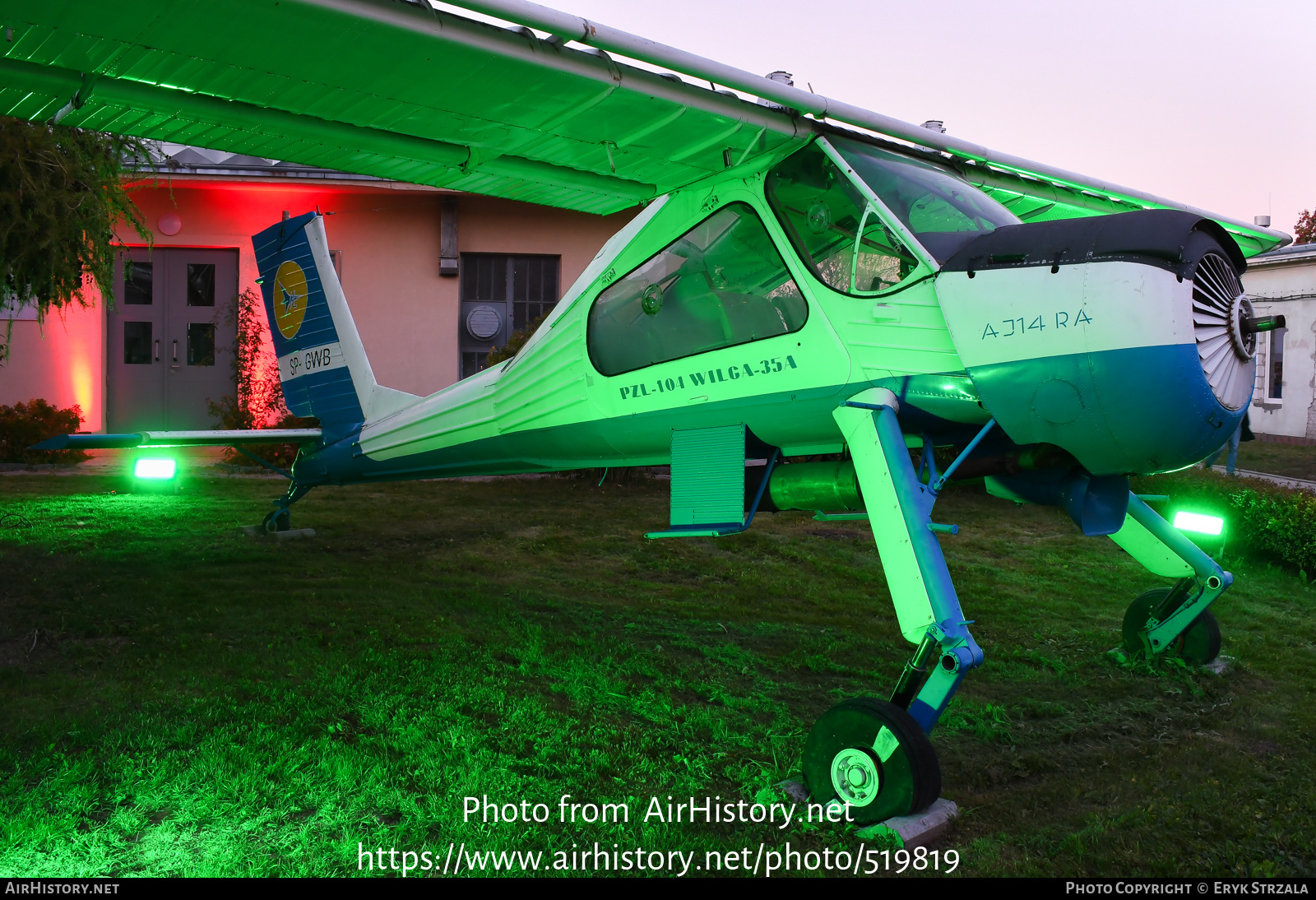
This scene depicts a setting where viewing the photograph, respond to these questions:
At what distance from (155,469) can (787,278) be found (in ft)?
16.4

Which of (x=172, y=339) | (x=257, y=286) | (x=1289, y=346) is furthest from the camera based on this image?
(x=1289, y=346)

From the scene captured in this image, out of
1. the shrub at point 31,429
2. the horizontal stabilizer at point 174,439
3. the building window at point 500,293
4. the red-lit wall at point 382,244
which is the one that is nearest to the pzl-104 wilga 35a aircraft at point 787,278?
the horizontal stabilizer at point 174,439

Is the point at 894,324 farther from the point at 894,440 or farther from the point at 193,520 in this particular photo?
the point at 193,520

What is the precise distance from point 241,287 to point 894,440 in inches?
576

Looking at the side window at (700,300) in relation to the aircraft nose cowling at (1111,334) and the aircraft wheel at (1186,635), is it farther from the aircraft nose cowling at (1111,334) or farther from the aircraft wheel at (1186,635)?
the aircraft wheel at (1186,635)

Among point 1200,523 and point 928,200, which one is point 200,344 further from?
point 1200,523

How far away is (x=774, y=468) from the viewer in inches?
179

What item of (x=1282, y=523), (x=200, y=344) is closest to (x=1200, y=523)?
(x=1282, y=523)

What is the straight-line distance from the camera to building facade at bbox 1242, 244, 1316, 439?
61.0 ft

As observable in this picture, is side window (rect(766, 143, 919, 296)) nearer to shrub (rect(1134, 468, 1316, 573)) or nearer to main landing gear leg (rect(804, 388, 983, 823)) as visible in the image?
main landing gear leg (rect(804, 388, 983, 823))

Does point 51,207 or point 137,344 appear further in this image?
point 137,344

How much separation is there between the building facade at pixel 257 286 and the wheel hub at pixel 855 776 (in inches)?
519

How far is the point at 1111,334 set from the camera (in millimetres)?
2998

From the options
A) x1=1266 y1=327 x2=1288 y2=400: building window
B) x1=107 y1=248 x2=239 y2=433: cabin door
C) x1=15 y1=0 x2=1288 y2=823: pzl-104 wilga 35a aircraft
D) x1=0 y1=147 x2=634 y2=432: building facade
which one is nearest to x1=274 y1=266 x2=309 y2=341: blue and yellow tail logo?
x1=15 y1=0 x2=1288 y2=823: pzl-104 wilga 35a aircraft
